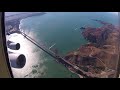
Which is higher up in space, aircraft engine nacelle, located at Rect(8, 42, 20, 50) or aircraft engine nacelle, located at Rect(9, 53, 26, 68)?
aircraft engine nacelle, located at Rect(8, 42, 20, 50)

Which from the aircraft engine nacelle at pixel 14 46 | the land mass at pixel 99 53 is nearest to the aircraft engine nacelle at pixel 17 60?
the aircraft engine nacelle at pixel 14 46

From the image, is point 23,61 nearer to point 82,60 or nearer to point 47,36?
point 47,36

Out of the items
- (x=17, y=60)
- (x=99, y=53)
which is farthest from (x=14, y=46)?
(x=99, y=53)

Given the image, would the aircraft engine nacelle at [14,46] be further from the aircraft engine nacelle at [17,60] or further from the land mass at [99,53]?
the land mass at [99,53]

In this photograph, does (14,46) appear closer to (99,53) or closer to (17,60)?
(17,60)

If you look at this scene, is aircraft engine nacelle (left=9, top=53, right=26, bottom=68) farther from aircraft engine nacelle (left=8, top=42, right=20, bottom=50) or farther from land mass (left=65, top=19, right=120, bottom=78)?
land mass (left=65, top=19, right=120, bottom=78)

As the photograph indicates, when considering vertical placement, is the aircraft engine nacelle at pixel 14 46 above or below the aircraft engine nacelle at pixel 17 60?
above

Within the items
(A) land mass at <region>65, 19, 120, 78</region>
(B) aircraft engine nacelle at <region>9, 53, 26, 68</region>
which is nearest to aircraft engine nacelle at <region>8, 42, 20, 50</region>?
(B) aircraft engine nacelle at <region>9, 53, 26, 68</region>
